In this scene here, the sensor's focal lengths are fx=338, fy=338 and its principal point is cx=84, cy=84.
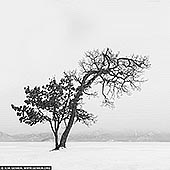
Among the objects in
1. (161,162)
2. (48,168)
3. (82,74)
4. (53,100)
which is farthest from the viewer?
(82,74)

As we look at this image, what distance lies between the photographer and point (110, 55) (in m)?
35.0

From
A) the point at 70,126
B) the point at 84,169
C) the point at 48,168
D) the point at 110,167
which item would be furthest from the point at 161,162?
the point at 70,126

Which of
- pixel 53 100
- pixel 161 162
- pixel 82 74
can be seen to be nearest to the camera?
pixel 161 162

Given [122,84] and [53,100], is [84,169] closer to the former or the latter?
[53,100]

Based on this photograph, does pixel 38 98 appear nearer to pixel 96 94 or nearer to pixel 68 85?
pixel 68 85

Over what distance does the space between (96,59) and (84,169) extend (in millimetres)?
Result: 17856

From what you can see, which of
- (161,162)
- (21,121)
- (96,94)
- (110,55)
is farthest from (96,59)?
(161,162)

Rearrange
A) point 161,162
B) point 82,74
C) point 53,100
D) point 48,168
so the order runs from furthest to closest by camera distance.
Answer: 1. point 82,74
2. point 53,100
3. point 161,162
4. point 48,168

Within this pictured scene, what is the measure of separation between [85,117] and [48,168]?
15.7 m

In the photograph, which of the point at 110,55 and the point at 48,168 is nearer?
the point at 48,168

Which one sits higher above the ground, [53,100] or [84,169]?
[53,100]

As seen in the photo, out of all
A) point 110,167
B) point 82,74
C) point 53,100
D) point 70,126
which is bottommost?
point 110,167

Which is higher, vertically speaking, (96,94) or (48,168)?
(96,94)

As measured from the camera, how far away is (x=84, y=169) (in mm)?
19125
